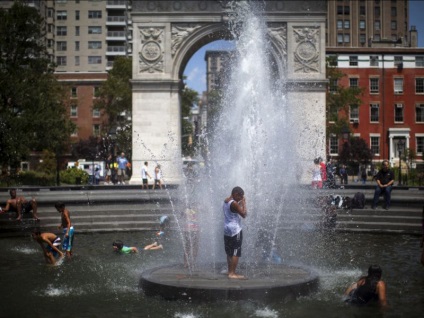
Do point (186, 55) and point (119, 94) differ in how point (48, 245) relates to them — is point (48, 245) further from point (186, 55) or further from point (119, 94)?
point (119, 94)

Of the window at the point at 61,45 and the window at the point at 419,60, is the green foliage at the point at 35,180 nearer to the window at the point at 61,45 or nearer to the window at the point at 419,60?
the window at the point at 419,60

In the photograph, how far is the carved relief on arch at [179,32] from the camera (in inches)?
1174

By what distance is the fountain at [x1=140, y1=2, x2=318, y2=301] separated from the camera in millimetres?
8742

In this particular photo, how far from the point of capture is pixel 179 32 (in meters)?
29.9

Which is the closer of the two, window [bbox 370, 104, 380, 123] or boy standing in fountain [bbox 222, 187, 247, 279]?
boy standing in fountain [bbox 222, 187, 247, 279]

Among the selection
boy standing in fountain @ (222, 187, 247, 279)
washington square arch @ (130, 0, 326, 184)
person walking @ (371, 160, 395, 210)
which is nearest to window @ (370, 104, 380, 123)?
washington square arch @ (130, 0, 326, 184)

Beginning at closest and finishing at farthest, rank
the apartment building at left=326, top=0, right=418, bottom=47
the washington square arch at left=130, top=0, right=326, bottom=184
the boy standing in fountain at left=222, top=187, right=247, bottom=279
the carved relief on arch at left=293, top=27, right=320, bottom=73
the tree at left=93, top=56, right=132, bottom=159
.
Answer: the boy standing in fountain at left=222, top=187, right=247, bottom=279, the washington square arch at left=130, top=0, right=326, bottom=184, the carved relief on arch at left=293, top=27, right=320, bottom=73, the tree at left=93, top=56, right=132, bottom=159, the apartment building at left=326, top=0, right=418, bottom=47

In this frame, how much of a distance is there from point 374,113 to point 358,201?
41.3 meters

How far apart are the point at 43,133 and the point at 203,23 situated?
1192cm

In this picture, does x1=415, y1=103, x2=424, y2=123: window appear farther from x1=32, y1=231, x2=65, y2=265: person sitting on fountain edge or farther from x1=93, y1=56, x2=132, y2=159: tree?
x1=32, y1=231, x2=65, y2=265: person sitting on fountain edge

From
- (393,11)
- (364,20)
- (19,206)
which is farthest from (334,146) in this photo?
(19,206)

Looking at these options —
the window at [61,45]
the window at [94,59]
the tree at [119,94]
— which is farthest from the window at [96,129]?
the window at [61,45]

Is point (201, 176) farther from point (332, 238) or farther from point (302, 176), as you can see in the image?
point (302, 176)

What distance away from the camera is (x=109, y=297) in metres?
9.30
